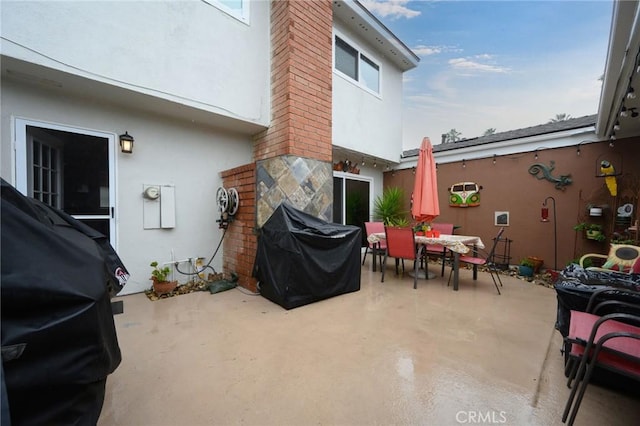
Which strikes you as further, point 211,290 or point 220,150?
point 220,150

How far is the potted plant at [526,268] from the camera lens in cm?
514

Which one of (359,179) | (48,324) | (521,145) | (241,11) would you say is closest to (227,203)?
(241,11)

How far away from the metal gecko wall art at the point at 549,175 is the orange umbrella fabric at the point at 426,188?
2.66m

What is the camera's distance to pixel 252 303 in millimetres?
3586

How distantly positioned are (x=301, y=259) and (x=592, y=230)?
562 centimetres

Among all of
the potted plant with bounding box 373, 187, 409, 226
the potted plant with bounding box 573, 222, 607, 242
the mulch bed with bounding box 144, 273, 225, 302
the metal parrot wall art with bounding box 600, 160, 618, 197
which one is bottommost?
the mulch bed with bounding box 144, 273, 225, 302

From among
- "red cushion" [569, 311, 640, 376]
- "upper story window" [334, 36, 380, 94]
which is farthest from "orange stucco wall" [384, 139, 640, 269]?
"red cushion" [569, 311, 640, 376]

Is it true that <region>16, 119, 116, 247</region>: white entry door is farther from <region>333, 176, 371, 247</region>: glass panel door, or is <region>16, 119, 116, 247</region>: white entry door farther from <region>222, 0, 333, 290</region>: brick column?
<region>333, 176, 371, 247</region>: glass panel door

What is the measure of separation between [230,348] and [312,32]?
16.5ft

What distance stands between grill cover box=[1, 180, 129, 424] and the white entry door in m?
3.10

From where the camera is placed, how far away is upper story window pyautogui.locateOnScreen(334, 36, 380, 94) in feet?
19.4

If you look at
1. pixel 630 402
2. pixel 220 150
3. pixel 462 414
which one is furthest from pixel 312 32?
pixel 630 402

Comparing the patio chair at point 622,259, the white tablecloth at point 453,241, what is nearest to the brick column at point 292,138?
the white tablecloth at point 453,241

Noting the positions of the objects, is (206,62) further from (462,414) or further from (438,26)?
(438,26)
